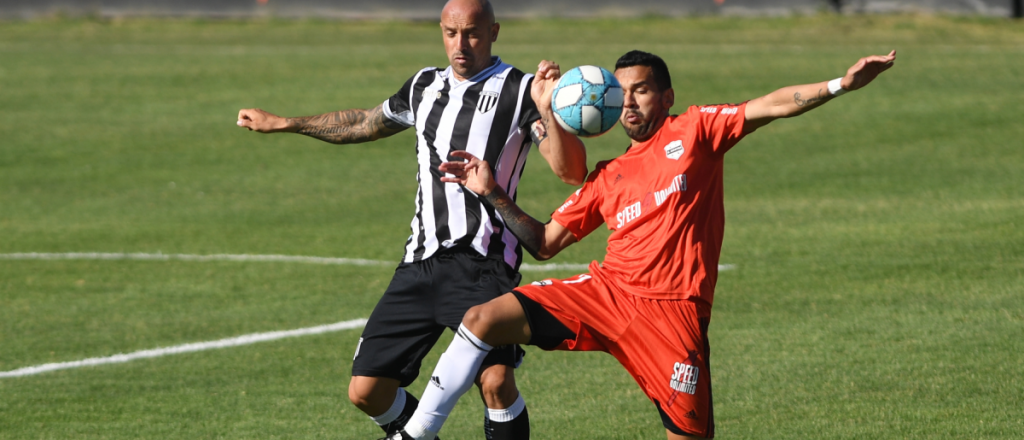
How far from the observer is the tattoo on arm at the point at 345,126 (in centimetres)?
682

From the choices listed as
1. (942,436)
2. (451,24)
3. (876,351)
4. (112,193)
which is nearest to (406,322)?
(451,24)

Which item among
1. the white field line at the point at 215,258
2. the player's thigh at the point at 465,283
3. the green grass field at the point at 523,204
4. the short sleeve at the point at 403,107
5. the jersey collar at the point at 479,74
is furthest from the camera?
the white field line at the point at 215,258

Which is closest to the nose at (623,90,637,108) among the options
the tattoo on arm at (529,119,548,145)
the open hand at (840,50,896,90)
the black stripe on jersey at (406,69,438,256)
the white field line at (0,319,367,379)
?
the tattoo on arm at (529,119,548,145)

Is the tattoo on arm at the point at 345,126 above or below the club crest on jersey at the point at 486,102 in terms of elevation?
below

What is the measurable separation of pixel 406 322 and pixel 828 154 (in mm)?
11033

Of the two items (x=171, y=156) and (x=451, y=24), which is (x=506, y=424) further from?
(x=171, y=156)

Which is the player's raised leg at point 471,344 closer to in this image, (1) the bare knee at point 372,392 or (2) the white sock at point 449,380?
(2) the white sock at point 449,380

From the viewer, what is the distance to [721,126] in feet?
18.2

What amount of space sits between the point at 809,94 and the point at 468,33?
6.10 feet

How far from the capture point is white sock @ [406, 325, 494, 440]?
5.54 meters

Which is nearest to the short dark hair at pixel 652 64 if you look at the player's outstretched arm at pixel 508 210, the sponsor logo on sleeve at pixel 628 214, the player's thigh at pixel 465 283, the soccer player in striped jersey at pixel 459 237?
the soccer player in striped jersey at pixel 459 237

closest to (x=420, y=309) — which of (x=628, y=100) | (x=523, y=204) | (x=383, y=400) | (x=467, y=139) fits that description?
(x=383, y=400)

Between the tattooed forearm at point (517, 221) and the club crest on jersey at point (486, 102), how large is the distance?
0.61 m

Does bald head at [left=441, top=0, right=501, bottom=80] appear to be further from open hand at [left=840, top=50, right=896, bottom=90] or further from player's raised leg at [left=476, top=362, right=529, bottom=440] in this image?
open hand at [left=840, top=50, right=896, bottom=90]
